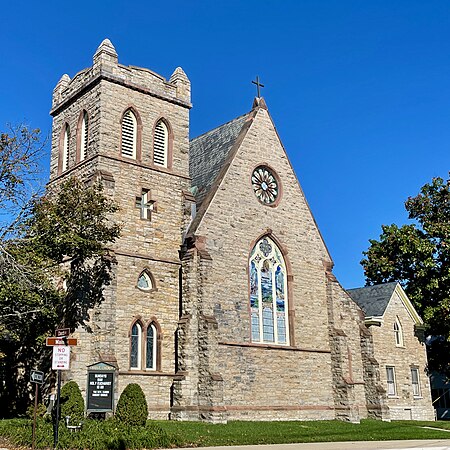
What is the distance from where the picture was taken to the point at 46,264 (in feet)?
73.4

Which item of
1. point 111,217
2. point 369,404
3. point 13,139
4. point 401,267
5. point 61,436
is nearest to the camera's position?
point 61,436

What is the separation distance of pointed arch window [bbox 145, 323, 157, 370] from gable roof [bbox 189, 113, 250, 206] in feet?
21.8

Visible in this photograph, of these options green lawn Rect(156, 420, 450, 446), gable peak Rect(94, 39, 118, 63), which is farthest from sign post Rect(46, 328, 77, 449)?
gable peak Rect(94, 39, 118, 63)

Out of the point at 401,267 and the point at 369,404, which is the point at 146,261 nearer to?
the point at 369,404

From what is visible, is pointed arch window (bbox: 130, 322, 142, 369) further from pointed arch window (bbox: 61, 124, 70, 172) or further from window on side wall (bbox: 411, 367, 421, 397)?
window on side wall (bbox: 411, 367, 421, 397)

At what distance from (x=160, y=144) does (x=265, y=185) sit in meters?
5.84

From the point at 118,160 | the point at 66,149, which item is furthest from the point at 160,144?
the point at 66,149

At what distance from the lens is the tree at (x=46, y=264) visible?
21719 mm

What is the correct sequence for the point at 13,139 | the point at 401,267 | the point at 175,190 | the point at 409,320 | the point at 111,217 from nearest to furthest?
1. the point at 13,139
2. the point at 111,217
3. the point at 175,190
4. the point at 409,320
5. the point at 401,267

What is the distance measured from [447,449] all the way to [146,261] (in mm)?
14626

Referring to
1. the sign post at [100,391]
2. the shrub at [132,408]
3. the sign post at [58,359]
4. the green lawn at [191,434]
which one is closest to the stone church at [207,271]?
the green lawn at [191,434]

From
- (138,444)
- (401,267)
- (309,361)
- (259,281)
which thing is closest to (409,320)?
(401,267)

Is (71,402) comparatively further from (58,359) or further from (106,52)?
(106,52)

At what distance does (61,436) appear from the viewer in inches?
663
